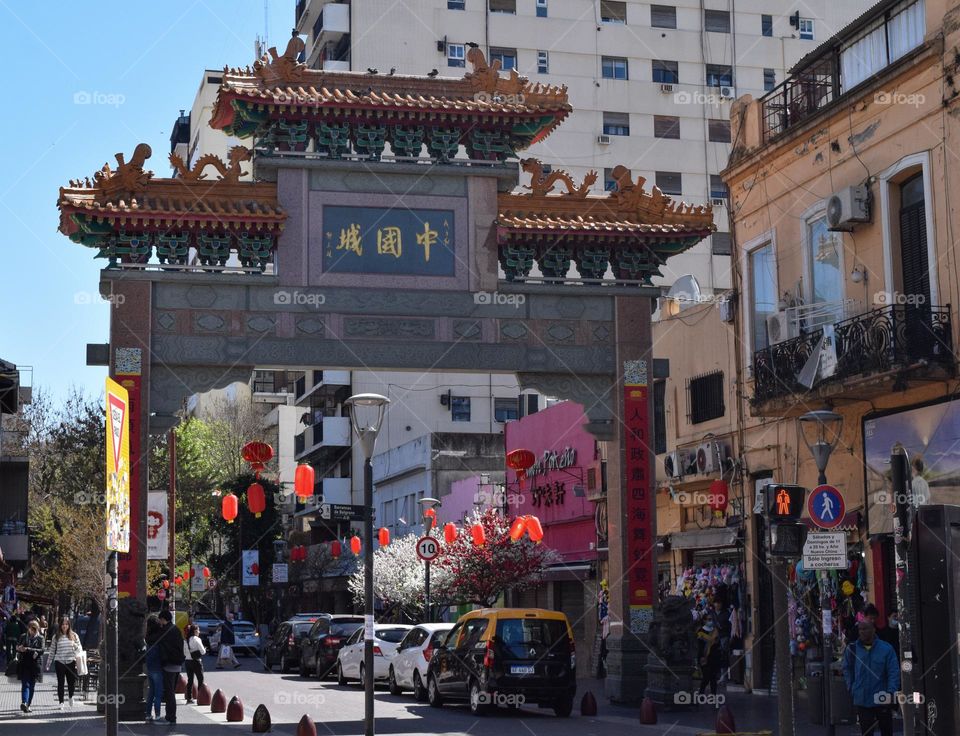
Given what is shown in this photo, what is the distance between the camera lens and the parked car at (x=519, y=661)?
23.5m

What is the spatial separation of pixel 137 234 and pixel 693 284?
16061 mm

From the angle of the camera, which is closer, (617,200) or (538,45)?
(617,200)

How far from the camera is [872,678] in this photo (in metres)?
16.5

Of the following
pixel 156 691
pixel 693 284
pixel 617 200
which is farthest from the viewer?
pixel 693 284

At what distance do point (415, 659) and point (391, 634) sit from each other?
14.1ft

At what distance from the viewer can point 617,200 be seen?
2695 cm

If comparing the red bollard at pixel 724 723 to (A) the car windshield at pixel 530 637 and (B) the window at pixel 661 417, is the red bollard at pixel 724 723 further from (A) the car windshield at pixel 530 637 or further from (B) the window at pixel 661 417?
(B) the window at pixel 661 417

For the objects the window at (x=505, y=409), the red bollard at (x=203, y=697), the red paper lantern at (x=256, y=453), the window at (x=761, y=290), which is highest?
the window at (x=505, y=409)

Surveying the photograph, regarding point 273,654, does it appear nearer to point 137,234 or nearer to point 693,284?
point 693,284

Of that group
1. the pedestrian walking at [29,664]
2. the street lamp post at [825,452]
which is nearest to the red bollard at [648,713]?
the street lamp post at [825,452]

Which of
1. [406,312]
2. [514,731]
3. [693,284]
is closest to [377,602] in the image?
[693,284]

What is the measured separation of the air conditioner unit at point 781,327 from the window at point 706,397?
3809 millimetres

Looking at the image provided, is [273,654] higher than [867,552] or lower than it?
lower

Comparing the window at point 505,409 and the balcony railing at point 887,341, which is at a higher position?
the window at point 505,409
